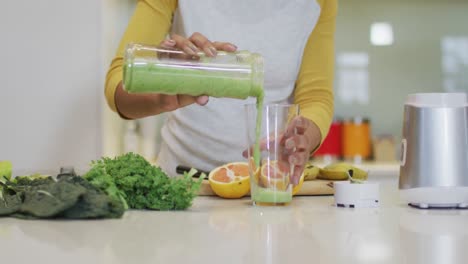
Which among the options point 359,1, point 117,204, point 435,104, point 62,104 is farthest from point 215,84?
point 359,1

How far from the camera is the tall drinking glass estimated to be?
1.16 meters

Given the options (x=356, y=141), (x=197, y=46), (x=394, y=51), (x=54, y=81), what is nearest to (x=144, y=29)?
(x=197, y=46)

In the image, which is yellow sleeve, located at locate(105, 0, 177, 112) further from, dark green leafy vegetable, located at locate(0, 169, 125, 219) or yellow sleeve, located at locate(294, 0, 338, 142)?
dark green leafy vegetable, located at locate(0, 169, 125, 219)

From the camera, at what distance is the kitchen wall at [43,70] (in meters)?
2.52

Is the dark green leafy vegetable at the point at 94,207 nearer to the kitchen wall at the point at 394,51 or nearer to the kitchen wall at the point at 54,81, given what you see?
the kitchen wall at the point at 54,81

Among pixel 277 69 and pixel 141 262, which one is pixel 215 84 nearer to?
pixel 141 262

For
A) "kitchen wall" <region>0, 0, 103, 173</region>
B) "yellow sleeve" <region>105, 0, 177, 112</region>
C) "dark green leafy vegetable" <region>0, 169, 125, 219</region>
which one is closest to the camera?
"dark green leafy vegetable" <region>0, 169, 125, 219</region>

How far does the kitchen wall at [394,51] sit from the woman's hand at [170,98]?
207cm

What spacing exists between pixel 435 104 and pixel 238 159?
659 millimetres

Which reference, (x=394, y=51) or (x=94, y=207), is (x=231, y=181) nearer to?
(x=94, y=207)

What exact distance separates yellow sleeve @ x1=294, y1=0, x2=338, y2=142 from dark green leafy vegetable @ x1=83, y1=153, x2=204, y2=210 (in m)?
0.62

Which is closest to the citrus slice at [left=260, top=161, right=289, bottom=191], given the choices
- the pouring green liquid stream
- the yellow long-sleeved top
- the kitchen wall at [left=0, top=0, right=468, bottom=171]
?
the pouring green liquid stream

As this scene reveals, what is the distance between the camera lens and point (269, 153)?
1.16 metres

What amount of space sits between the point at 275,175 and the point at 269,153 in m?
0.04
